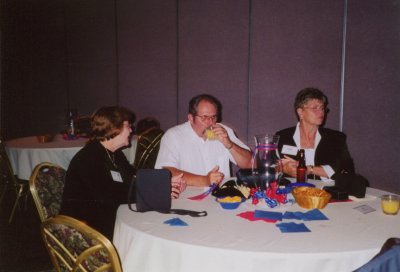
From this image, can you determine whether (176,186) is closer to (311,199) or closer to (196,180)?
(196,180)

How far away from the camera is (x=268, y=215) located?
1681mm

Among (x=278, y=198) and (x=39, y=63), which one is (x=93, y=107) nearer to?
(x=39, y=63)

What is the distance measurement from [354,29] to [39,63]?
5509 mm

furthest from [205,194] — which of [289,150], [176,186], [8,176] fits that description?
[8,176]

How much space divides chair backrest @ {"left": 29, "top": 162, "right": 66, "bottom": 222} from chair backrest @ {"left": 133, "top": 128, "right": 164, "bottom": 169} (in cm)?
152

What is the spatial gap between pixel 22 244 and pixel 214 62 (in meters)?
2.98

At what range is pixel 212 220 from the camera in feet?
5.38

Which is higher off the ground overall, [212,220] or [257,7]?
[257,7]

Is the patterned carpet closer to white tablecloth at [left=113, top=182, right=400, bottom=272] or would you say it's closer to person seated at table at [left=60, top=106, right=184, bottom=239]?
person seated at table at [left=60, top=106, right=184, bottom=239]

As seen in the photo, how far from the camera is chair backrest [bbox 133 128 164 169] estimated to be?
3.66 meters

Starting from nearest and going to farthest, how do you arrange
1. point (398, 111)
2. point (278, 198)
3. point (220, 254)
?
point (220, 254)
point (278, 198)
point (398, 111)

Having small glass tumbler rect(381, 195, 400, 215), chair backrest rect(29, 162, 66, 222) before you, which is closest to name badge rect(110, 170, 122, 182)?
chair backrest rect(29, 162, 66, 222)

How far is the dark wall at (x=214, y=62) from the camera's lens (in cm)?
365

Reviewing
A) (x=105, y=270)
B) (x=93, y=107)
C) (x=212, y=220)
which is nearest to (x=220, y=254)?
(x=212, y=220)
